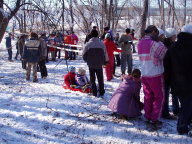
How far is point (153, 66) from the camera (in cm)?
502

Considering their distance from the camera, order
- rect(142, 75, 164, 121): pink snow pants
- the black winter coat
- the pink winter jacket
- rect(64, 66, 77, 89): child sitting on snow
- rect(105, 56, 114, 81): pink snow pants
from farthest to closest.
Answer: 1. rect(105, 56, 114, 81): pink snow pants
2. rect(64, 66, 77, 89): child sitting on snow
3. rect(142, 75, 164, 121): pink snow pants
4. the pink winter jacket
5. the black winter coat

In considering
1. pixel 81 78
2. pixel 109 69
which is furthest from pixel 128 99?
pixel 109 69

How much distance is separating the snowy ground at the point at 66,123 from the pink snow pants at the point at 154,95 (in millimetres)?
312

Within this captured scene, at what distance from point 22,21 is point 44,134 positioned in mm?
3622

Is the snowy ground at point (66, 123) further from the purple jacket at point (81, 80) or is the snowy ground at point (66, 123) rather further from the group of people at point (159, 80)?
the purple jacket at point (81, 80)

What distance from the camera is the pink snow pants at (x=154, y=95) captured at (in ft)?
16.6

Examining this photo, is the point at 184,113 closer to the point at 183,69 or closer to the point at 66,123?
the point at 183,69

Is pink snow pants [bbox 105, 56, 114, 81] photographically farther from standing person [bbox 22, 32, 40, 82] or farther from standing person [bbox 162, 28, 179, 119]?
standing person [bbox 162, 28, 179, 119]

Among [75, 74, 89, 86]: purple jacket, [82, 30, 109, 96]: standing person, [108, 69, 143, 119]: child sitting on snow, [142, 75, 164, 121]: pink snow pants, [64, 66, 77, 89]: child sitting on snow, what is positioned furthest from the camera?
[64, 66, 77, 89]: child sitting on snow

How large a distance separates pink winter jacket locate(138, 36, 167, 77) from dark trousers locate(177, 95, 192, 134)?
652mm

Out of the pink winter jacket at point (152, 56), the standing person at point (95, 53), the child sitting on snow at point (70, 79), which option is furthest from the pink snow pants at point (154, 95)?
the child sitting on snow at point (70, 79)

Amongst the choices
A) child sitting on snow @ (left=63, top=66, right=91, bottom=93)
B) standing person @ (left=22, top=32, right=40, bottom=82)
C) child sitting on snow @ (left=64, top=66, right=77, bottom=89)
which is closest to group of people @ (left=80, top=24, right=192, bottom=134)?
child sitting on snow @ (left=63, top=66, right=91, bottom=93)

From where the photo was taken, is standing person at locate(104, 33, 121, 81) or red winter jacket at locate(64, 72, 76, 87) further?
standing person at locate(104, 33, 121, 81)

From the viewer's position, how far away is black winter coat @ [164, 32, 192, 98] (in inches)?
178
